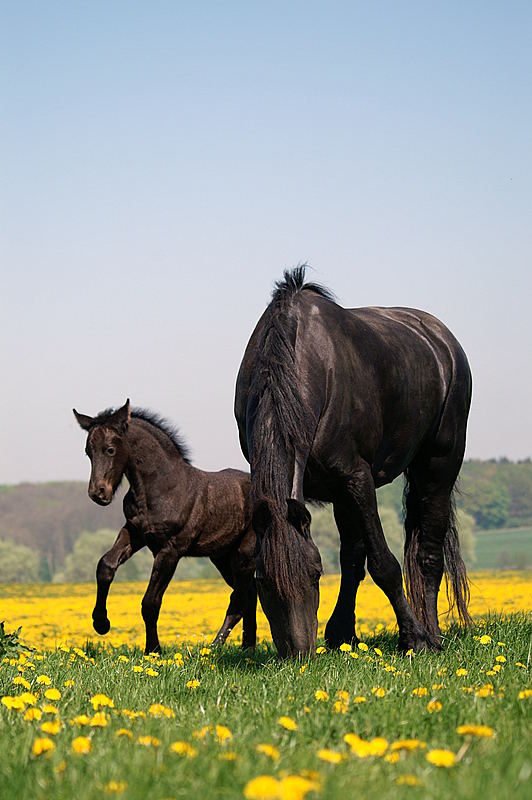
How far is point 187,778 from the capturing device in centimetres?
311

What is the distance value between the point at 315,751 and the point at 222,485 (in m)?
7.58

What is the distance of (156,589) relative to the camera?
10.2 meters

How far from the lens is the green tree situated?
68.1 meters

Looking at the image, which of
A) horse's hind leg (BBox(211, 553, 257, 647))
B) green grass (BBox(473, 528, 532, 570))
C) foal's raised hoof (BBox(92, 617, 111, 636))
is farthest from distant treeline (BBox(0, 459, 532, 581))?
foal's raised hoof (BBox(92, 617, 111, 636))

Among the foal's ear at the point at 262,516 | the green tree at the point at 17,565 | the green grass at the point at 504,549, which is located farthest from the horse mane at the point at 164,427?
the green grass at the point at 504,549

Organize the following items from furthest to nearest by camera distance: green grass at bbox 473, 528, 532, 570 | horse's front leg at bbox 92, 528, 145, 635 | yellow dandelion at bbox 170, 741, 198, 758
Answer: green grass at bbox 473, 528, 532, 570
horse's front leg at bbox 92, 528, 145, 635
yellow dandelion at bbox 170, 741, 198, 758

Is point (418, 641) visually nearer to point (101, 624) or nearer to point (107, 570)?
point (107, 570)

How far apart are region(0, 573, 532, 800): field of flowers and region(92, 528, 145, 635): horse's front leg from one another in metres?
1.59

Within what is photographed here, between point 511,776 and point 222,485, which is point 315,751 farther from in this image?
point 222,485

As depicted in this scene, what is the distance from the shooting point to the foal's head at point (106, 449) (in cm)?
952

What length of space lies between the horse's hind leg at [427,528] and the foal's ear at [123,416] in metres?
2.81

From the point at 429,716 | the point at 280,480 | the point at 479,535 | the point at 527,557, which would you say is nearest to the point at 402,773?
the point at 429,716

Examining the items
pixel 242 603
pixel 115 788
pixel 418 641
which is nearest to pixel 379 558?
pixel 418 641

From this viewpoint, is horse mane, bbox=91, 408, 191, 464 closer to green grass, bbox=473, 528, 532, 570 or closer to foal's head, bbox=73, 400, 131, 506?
foal's head, bbox=73, 400, 131, 506
